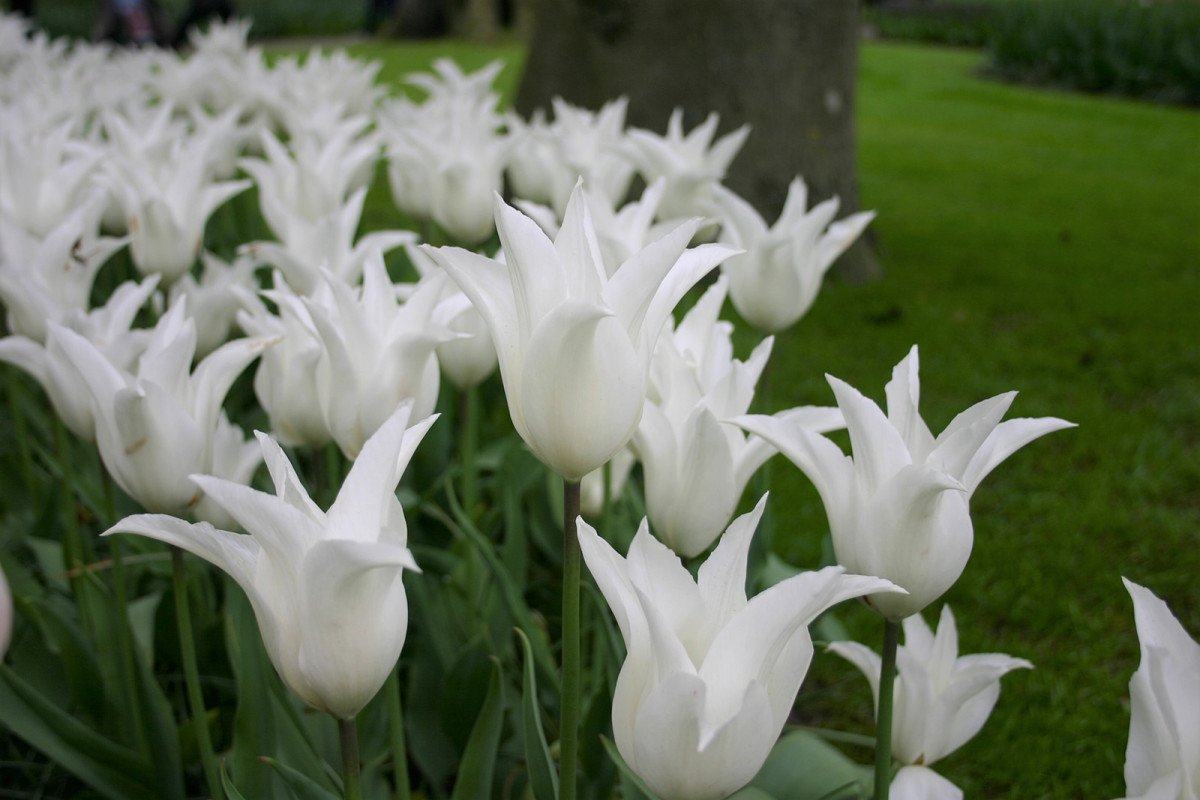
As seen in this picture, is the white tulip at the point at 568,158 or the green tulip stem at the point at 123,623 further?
the white tulip at the point at 568,158

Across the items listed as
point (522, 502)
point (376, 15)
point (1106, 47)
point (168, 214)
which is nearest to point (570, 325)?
point (168, 214)

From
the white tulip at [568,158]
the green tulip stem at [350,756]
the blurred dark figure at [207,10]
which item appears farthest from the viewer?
the blurred dark figure at [207,10]

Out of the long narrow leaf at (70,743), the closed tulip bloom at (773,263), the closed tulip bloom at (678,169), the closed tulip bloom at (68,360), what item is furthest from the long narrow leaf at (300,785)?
the closed tulip bloom at (678,169)

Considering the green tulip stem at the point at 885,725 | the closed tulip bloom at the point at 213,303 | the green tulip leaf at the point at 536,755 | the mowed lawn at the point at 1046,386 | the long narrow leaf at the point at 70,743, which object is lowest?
the mowed lawn at the point at 1046,386

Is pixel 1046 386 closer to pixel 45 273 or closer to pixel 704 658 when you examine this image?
pixel 45 273

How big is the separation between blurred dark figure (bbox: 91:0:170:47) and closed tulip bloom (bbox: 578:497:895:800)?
28.2 ft

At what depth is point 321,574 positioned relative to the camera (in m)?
0.94

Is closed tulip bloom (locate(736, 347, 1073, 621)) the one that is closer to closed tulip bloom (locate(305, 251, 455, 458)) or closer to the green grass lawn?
closed tulip bloom (locate(305, 251, 455, 458))

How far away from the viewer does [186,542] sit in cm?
102

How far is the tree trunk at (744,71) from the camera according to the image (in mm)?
4941

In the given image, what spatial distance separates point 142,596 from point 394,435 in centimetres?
169

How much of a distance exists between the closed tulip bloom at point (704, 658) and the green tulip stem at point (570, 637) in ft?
0.31

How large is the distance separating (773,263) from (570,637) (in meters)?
1.00

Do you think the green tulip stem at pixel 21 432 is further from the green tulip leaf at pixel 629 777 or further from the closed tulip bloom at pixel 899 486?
the closed tulip bloom at pixel 899 486
